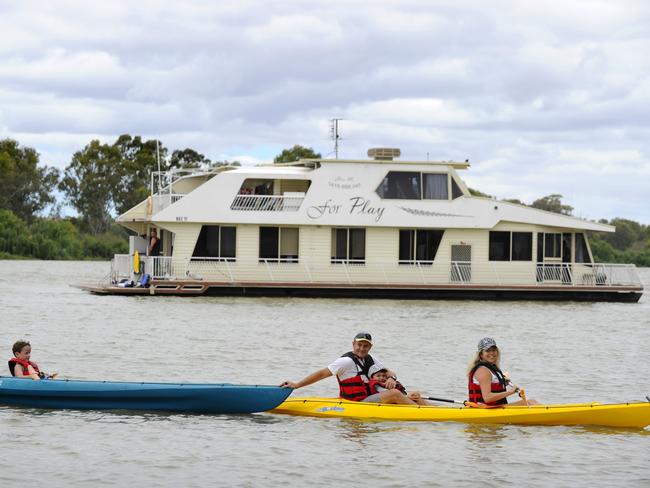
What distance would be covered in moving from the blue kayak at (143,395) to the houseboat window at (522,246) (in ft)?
76.4

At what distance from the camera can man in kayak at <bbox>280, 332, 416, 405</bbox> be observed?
15.4 m

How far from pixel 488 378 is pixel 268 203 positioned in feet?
75.1

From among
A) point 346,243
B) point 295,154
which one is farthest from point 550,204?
point 346,243

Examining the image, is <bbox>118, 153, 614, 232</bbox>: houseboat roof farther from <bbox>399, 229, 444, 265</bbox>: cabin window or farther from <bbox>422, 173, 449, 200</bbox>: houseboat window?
<bbox>399, 229, 444, 265</bbox>: cabin window

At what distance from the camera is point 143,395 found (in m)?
16.2

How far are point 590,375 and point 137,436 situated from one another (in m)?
9.87

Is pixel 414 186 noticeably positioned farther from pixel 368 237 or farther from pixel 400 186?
pixel 368 237

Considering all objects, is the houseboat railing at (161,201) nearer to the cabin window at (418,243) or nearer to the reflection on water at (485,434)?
the cabin window at (418,243)

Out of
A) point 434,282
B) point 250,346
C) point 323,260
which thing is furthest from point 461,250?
point 250,346

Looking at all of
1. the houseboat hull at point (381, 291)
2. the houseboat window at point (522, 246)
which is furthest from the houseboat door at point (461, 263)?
the houseboat window at point (522, 246)

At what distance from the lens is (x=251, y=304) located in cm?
3488

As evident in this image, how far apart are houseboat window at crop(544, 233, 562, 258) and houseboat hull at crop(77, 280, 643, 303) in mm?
1676

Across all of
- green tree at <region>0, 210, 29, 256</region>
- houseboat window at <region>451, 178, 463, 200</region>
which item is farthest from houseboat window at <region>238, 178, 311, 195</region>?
green tree at <region>0, 210, 29, 256</region>

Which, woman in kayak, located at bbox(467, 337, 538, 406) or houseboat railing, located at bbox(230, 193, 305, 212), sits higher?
houseboat railing, located at bbox(230, 193, 305, 212)
